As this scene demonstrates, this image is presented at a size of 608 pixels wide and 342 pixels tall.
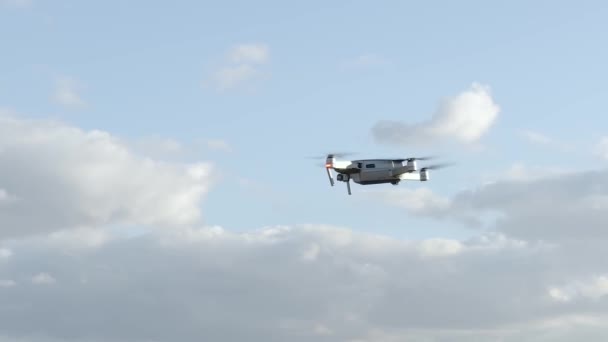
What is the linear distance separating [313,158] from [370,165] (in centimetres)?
1610

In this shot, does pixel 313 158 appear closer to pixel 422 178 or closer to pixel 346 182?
pixel 346 182

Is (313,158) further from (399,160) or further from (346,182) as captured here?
(399,160)

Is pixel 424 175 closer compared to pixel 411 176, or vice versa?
pixel 411 176

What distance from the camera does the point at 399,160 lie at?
188875mm

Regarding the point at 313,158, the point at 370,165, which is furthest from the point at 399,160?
the point at 313,158

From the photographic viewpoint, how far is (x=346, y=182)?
191125mm

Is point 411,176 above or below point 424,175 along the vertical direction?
below

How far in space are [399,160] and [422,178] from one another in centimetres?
1188

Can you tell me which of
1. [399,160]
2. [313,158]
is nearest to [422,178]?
[399,160]

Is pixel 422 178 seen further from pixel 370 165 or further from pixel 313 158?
pixel 313 158

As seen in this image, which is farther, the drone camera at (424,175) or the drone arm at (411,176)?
the drone camera at (424,175)

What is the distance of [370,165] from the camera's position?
624 ft

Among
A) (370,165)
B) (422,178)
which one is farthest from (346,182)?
(422,178)

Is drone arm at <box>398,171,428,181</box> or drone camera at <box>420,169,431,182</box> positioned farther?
drone camera at <box>420,169,431,182</box>
